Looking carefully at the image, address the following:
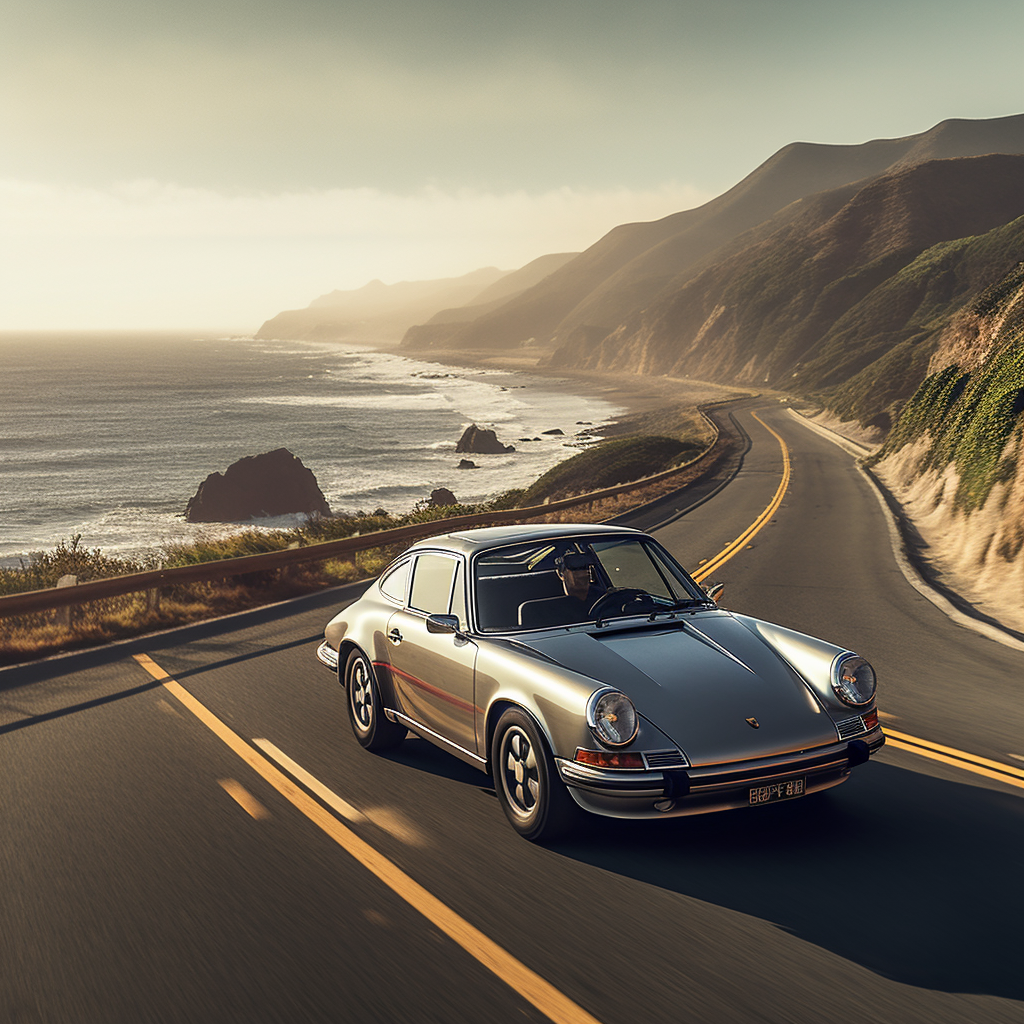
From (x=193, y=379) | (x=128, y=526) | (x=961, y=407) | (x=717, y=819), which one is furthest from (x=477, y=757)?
(x=193, y=379)

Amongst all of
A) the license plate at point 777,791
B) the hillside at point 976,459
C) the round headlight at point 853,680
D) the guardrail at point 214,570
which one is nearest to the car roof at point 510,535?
the round headlight at point 853,680

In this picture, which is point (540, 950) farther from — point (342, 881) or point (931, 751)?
point (931, 751)

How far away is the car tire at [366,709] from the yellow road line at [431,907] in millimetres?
728

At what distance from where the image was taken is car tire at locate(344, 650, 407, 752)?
656 centimetres

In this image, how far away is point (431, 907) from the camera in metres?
4.25

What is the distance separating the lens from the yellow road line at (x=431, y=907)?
136 inches

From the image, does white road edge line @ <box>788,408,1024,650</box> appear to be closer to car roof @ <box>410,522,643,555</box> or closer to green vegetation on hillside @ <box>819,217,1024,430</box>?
car roof @ <box>410,522,643,555</box>

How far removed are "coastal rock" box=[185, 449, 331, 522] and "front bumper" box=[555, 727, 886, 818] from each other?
123 feet

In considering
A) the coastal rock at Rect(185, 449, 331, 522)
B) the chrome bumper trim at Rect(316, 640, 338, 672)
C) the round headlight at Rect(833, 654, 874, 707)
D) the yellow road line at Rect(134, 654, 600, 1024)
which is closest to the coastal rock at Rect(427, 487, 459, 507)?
the coastal rock at Rect(185, 449, 331, 522)

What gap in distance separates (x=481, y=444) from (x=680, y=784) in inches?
2357

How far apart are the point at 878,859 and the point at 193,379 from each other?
539ft

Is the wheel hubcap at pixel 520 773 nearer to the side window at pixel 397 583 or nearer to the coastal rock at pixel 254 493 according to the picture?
the side window at pixel 397 583

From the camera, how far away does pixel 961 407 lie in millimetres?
26109

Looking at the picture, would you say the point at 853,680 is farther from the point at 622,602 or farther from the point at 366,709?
the point at 366,709
